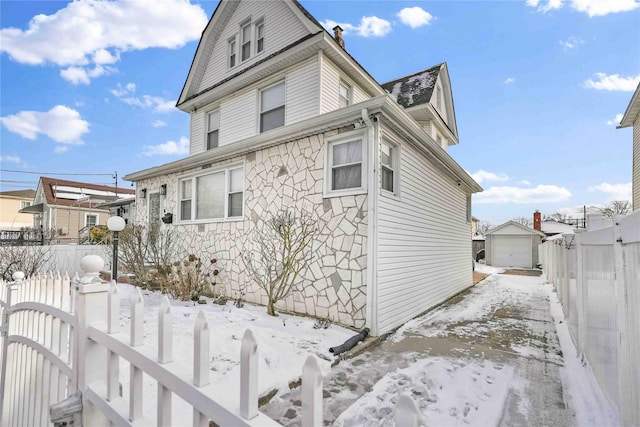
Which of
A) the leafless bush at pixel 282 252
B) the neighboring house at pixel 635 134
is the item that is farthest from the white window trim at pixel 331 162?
the neighboring house at pixel 635 134

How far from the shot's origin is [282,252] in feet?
19.3

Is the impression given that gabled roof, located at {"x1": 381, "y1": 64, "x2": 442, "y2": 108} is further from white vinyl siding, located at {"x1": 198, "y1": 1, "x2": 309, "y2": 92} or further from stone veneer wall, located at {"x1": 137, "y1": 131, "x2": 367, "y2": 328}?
stone veneer wall, located at {"x1": 137, "y1": 131, "x2": 367, "y2": 328}

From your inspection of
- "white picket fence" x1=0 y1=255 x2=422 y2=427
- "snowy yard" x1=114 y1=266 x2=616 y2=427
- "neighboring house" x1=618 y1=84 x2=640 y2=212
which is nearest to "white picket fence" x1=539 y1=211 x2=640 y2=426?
"snowy yard" x1=114 y1=266 x2=616 y2=427

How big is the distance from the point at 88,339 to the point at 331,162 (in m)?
4.51

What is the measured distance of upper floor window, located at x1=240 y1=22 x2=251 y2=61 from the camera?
9578 mm

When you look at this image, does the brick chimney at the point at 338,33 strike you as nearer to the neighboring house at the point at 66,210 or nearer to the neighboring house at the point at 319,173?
the neighboring house at the point at 319,173

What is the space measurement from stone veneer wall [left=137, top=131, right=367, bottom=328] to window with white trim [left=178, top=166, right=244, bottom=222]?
265mm

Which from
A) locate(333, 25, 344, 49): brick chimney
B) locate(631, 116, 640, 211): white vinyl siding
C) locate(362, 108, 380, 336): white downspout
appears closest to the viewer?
locate(362, 108, 380, 336): white downspout

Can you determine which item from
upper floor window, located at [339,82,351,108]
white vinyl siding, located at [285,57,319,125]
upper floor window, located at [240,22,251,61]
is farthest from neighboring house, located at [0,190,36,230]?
upper floor window, located at [339,82,351,108]

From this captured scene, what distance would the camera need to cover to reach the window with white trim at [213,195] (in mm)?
7285

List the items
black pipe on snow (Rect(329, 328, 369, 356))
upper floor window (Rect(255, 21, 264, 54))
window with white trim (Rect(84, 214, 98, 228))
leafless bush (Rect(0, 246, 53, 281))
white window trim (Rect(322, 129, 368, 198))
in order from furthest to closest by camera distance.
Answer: window with white trim (Rect(84, 214, 98, 228)) → upper floor window (Rect(255, 21, 264, 54)) → leafless bush (Rect(0, 246, 53, 281)) → white window trim (Rect(322, 129, 368, 198)) → black pipe on snow (Rect(329, 328, 369, 356))

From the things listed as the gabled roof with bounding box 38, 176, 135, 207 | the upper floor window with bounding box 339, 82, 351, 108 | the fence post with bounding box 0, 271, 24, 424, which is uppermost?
the upper floor window with bounding box 339, 82, 351, 108

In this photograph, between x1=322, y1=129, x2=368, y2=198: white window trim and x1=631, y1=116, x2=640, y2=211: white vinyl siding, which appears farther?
x1=631, y1=116, x2=640, y2=211: white vinyl siding

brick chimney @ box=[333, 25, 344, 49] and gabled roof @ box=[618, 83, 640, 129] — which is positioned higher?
brick chimney @ box=[333, 25, 344, 49]
